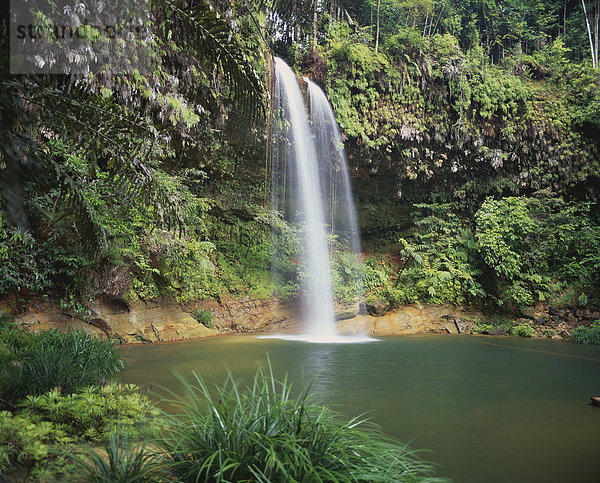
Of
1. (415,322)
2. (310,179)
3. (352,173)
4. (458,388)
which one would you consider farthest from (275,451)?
(352,173)

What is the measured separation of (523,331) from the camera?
38.8ft

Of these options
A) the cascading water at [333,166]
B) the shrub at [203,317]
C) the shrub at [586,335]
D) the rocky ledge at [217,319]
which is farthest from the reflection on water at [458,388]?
the cascading water at [333,166]

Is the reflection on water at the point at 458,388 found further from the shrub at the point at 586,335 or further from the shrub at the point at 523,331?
the shrub at the point at 523,331

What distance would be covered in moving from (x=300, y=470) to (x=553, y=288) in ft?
45.5

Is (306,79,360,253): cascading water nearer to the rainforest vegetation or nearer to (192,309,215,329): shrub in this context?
the rainforest vegetation

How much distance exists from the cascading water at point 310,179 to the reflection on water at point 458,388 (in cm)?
370

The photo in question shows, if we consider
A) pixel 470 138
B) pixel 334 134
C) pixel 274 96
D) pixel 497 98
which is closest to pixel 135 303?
pixel 274 96

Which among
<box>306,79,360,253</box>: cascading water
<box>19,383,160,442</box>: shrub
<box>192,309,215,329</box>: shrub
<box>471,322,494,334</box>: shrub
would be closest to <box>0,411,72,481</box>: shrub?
<box>19,383,160,442</box>: shrub

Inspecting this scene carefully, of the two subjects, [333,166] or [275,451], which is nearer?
[275,451]

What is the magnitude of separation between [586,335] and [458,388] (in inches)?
301

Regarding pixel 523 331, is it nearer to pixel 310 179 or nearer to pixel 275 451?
pixel 310 179

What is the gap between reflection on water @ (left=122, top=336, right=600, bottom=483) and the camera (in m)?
3.16

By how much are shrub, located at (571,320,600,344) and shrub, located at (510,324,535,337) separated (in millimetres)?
1068

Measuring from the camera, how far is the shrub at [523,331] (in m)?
11.8
